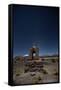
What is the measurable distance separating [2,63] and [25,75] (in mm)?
213

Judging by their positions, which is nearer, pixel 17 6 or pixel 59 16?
pixel 17 6

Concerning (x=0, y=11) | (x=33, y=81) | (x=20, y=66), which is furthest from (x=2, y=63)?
(x=0, y=11)

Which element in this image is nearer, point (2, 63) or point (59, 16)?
point (2, 63)

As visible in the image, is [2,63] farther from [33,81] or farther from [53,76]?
[53,76]

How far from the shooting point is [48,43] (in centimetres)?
207

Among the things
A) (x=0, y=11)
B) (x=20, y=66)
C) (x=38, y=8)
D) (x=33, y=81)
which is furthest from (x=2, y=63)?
(x=38, y=8)

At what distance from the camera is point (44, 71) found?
6.70 feet

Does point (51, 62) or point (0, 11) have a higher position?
point (0, 11)

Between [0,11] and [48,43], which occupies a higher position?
[0,11]
